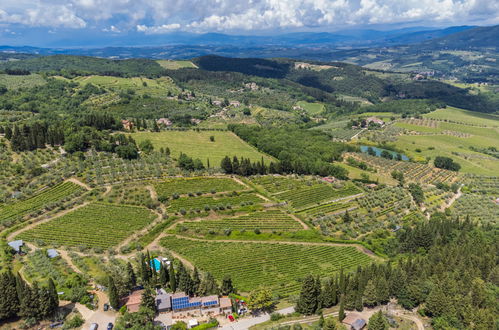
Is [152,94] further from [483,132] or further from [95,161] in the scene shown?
[483,132]

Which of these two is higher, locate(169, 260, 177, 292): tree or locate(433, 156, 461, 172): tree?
locate(169, 260, 177, 292): tree

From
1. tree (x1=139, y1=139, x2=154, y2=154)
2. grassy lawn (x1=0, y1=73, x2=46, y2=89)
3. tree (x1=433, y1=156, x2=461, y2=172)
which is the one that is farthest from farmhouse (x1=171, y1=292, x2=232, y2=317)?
grassy lawn (x1=0, y1=73, x2=46, y2=89)

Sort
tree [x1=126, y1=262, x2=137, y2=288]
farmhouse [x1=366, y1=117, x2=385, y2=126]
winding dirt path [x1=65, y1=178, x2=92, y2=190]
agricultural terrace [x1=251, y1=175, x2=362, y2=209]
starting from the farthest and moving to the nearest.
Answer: farmhouse [x1=366, y1=117, x2=385, y2=126] → agricultural terrace [x1=251, y1=175, x2=362, y2=209] → winding dirt path [x1=65, y1=178, x2=92, y2=190] → tree [x1=126, y1=262, x2=137, y2=288]

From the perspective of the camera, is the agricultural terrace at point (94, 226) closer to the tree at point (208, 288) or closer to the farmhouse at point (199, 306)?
the farmhouse at point (199, 306)

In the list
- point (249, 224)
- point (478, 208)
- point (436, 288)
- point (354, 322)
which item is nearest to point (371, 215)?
point (249, 224)

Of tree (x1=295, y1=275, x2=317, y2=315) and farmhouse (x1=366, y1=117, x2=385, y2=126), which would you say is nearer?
tree (x1=295, y1=275, x2=317, y2=315)

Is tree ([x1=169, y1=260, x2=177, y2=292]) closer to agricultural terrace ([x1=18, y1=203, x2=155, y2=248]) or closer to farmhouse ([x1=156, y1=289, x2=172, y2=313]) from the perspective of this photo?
farmhouse ([x1=156, y1=289, x2=172, y2=313])
